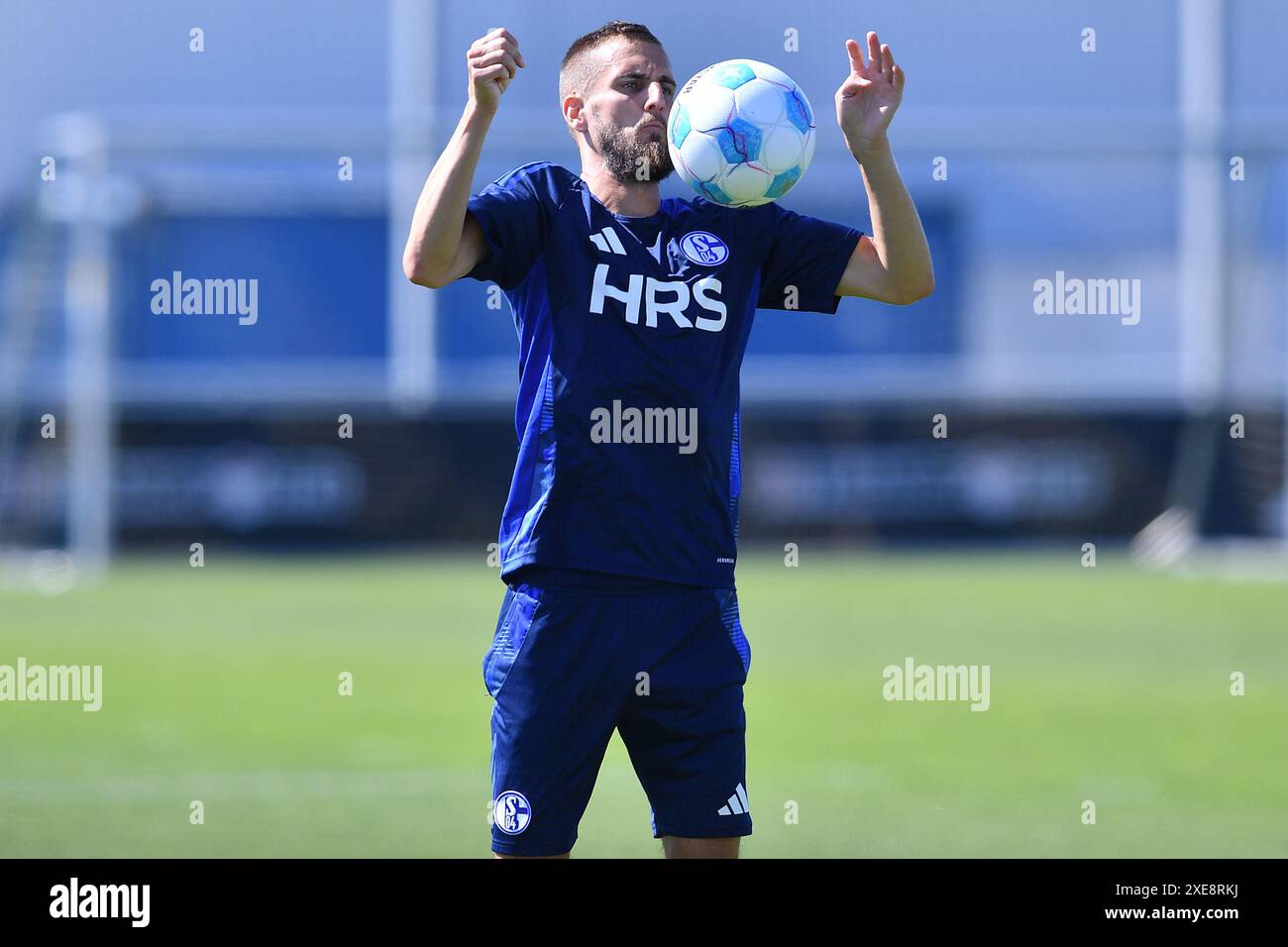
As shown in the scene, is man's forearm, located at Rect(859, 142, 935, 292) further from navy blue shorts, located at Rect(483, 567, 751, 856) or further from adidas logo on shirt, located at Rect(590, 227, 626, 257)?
navy blue shorts, located at Rect(483, 567, 751, 856)

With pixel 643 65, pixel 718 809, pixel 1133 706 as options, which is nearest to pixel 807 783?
pixel 1133 706

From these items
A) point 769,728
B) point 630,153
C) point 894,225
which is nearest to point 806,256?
point 894,225

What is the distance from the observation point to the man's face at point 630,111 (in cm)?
350

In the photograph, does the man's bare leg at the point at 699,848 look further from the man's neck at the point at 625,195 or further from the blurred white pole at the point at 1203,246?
the blurred white pole at the point at 1203,246

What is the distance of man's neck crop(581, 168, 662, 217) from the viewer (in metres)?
3.56

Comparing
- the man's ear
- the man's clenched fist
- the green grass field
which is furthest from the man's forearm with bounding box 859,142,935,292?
the green grass field

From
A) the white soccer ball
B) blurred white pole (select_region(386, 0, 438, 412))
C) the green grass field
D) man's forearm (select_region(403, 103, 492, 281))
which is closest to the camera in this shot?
man's forearm (select_region(403, 103, 492, 281))

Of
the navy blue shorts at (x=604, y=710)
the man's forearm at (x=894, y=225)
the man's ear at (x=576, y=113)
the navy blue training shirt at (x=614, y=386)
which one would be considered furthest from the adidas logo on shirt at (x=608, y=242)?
the navy blue shorts at (x=604, y=710)

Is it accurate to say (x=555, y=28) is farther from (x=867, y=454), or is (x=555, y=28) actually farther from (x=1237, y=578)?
(x=1237, y=578)

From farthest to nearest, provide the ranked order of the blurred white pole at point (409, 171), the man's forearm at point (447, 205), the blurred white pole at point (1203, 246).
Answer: the blurred white pole at point (1203, 246) < the blurred white pole at point (409, 171) < the man's forearm at point (447, 205)

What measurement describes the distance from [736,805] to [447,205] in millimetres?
1377

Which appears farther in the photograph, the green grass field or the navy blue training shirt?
the green grass field

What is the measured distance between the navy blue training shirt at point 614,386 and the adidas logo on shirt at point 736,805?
44cm
